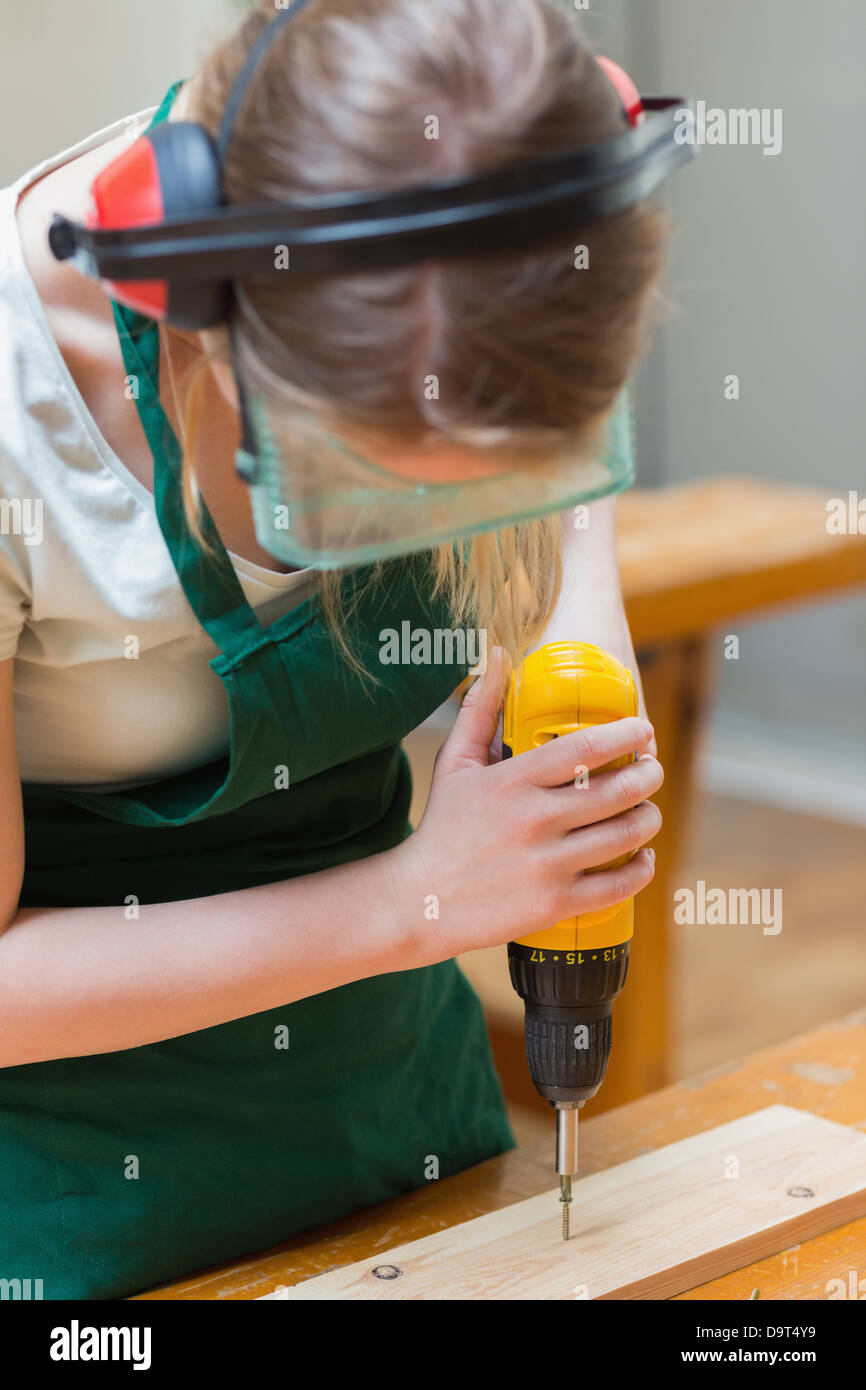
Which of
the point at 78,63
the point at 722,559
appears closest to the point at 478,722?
the point at 722,559

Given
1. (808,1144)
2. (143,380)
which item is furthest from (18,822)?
(808,1144)

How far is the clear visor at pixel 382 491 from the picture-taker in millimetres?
658

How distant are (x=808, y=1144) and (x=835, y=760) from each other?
9.17 feet

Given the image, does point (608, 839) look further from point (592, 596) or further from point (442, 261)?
point (442, 261)

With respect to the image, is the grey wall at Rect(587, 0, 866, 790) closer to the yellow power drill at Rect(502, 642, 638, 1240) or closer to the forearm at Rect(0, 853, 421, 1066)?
the yellow power drill at Rect(502, 642, 638, 1240)

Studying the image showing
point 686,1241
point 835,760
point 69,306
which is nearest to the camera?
A: point 69,306

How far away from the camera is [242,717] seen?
2.76 ft

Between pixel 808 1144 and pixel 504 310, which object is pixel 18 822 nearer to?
pixel 504 310

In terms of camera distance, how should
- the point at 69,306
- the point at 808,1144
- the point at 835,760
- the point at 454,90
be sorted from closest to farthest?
the point at 454,90 < the point at 69,306 < the point at 808,1144 < the point at 835,760

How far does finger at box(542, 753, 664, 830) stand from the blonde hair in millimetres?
229

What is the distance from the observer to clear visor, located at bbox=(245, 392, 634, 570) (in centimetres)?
66

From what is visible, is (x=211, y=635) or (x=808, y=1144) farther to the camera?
(x=808, y=1144)

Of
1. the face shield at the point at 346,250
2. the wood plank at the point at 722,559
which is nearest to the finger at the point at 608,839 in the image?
the face shield at the point at 346,250

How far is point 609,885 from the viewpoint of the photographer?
0.85m
